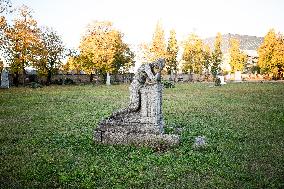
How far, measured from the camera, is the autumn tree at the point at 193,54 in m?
65.4

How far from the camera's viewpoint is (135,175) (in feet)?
20.3

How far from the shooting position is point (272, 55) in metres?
63.6

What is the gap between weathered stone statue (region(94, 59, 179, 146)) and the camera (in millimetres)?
8281

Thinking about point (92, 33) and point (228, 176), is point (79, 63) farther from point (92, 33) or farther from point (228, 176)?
point (228, 176)

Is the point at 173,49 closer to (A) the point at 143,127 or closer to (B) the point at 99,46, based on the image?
(B) the point at 99,46

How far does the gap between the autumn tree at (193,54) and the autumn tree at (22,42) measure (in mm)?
33456

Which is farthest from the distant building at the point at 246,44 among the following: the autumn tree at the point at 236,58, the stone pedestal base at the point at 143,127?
the stone pedestal base at the point at 143,127

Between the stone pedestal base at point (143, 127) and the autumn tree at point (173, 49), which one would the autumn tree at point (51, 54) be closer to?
the autumn tree at point (173, 49)

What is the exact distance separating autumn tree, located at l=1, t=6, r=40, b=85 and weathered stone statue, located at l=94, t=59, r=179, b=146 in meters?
34.9

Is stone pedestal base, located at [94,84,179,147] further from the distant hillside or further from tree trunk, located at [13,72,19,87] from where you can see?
the distant hillside

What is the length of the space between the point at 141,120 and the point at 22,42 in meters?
36.1

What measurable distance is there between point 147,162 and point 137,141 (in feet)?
4.62

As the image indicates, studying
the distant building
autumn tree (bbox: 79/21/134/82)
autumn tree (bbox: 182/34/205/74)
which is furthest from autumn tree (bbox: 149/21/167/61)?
the distant building

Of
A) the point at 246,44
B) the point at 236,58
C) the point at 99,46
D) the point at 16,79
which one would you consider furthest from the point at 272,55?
the point at 16,79
